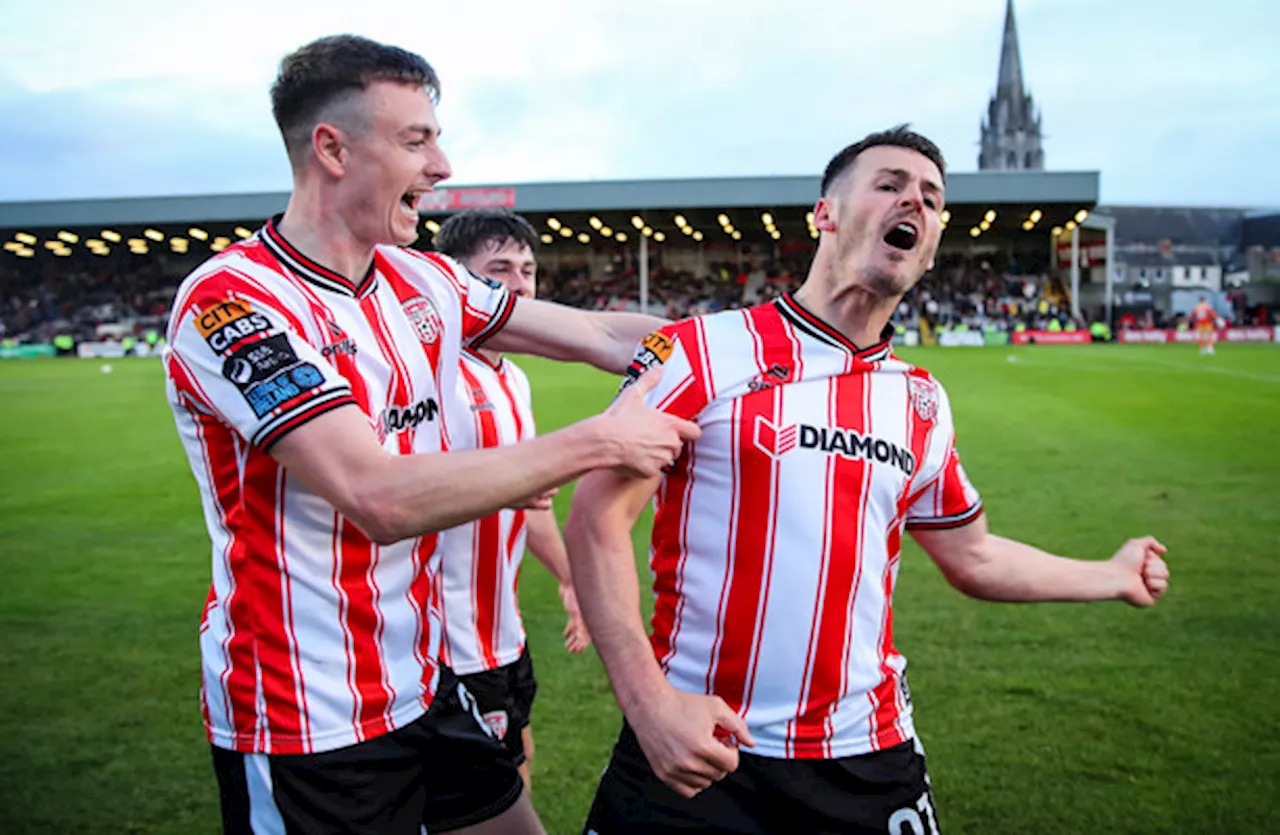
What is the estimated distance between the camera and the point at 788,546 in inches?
102

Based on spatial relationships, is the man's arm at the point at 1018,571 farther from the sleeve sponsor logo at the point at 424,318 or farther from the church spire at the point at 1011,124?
the church spire at the point at 1011,124

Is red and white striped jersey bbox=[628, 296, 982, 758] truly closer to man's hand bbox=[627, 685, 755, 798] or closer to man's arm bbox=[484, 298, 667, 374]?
man's hand bbox=[627, 685, 755, 798]

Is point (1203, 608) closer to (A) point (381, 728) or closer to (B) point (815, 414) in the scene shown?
(B) point (815, 414)

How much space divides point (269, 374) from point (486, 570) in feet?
5.25

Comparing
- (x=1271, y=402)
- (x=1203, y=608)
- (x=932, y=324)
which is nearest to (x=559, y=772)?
(x=1203, y=608)

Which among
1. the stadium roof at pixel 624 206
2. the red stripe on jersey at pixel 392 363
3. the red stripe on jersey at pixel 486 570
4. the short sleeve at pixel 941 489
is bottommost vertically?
the red stripe on jersey at pixel 486 570

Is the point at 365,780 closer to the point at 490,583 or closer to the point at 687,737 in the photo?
the point at 687,737

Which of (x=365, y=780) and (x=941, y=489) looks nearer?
(x=365, y=780)

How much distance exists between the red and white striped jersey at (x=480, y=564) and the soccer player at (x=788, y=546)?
103 cm

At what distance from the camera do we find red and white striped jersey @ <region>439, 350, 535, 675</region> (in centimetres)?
357

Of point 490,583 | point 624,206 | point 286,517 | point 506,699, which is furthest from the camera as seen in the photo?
point 624,206

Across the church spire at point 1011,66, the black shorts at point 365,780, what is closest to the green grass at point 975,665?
the black shorts at point 365,780

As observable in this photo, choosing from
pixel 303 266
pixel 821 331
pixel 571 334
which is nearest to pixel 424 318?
pixel 303 266

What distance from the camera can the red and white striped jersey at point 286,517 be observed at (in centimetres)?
230
